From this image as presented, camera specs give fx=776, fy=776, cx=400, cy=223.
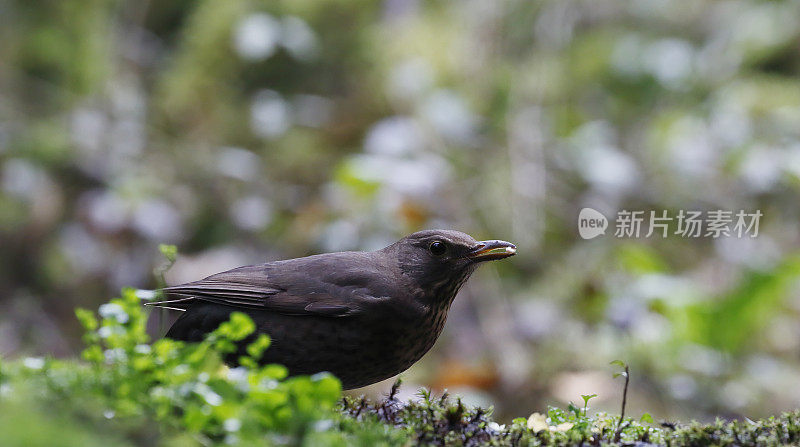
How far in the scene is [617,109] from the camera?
720cm

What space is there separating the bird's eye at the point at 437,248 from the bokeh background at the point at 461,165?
1.95 m

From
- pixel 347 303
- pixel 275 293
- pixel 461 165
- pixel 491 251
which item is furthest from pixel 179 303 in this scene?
pixel 461 165

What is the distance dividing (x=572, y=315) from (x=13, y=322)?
4.53m

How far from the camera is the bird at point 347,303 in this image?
2693 millimetres

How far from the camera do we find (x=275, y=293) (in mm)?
2877

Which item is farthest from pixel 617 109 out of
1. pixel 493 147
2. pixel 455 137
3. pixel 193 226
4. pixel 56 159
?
pixel 56 159

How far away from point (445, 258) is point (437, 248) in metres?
0.06

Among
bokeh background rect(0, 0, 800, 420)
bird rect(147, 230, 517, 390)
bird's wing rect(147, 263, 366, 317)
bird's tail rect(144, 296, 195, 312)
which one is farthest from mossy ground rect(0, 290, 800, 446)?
bokeh background rect(0, 0, 800, 420)

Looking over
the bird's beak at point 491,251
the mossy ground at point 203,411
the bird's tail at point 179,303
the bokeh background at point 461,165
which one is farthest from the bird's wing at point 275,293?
the bokeh background at point 461,165

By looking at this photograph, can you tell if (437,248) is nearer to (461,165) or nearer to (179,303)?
(179,303)

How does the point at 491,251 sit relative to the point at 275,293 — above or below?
above

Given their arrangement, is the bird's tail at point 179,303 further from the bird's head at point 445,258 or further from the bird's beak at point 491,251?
the bird's beak at point 491,251

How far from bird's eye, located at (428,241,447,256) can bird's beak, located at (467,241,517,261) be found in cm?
10

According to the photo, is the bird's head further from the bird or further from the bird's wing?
the bird's wing
